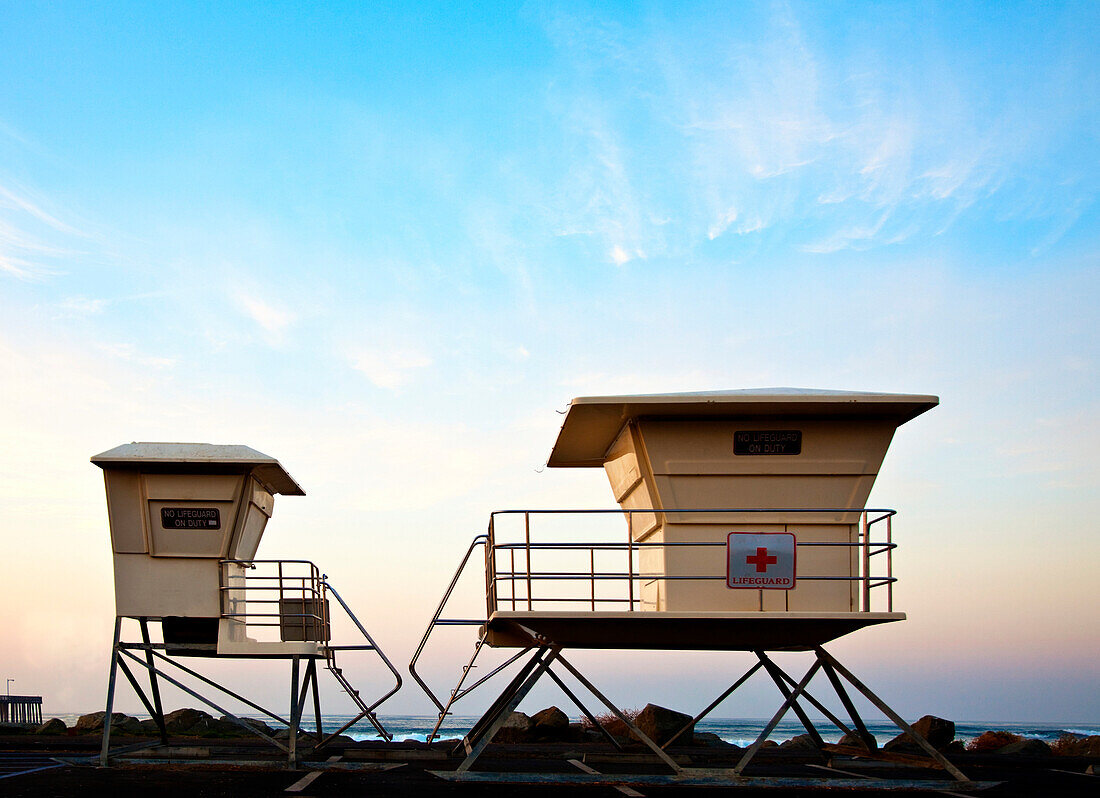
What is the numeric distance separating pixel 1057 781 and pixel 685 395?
8.73 metres

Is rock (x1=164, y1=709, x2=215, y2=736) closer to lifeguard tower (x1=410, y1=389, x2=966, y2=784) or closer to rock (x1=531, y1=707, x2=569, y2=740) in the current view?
rock (x1=531, y1=707, x2=569, y2=740)

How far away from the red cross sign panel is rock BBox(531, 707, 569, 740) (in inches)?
563

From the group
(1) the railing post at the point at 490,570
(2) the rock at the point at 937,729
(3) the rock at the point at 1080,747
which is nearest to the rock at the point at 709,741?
(2) the rock at the point at 937,729

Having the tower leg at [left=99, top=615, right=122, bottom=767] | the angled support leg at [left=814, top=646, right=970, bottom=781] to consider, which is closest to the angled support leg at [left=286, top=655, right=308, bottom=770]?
the tower leg at [left=99, top=615, right=122, bottom=767]

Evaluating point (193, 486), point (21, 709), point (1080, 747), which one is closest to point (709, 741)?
point (1080, 747)

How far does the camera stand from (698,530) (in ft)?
45.2

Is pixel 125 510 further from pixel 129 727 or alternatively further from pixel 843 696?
pixel 129 727

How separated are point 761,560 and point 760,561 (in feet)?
0.06

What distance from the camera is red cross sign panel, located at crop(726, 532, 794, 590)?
13.3 m

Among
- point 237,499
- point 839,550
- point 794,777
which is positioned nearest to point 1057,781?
point 794,777

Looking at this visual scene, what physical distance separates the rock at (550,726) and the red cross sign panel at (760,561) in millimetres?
14300

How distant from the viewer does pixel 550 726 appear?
1030 inches

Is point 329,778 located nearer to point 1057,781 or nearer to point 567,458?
point 567,458

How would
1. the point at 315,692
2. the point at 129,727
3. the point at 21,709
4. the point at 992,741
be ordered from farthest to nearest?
the point at 21,709 → the point at 992,741 → the point at 129,727 → the point at 315,692
